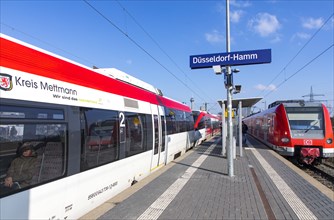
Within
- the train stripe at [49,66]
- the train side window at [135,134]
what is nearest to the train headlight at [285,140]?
the train side window at [135,134]

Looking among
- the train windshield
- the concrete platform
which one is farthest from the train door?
the train windshield

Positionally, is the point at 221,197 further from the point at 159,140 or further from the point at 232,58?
the point at 232,58

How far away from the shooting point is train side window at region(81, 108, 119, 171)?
546 cm

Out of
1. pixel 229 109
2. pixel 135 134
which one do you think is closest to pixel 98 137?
pixel 135 134

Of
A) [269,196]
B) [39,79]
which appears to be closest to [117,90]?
[39,79]

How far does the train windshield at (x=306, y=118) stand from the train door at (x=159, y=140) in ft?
21.6

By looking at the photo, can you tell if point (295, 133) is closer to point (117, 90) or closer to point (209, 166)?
point (209, 166)

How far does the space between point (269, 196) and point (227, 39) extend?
6.04 meters

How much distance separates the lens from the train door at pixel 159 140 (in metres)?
10.4

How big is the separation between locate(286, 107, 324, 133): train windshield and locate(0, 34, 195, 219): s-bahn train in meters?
9.43

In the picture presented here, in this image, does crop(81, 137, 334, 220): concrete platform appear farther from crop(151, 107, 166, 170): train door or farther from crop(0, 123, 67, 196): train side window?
crop(0, 123, 67, 196): train side window

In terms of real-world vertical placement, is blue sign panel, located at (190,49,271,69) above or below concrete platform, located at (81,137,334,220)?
above

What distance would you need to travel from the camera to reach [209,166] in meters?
11.5

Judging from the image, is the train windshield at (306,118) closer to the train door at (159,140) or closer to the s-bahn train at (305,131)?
the s-bahn train at (305,131)
